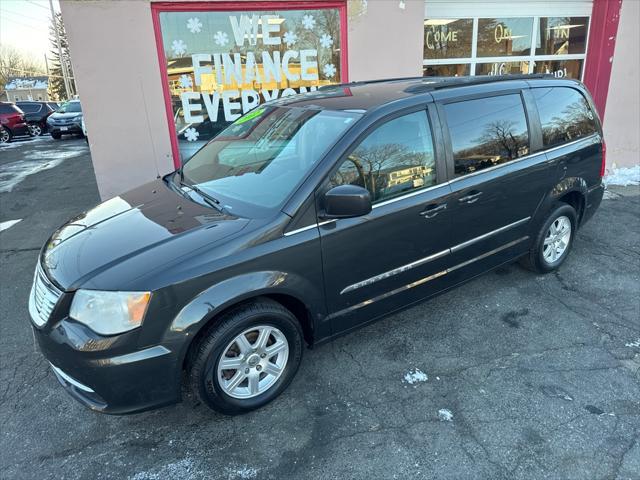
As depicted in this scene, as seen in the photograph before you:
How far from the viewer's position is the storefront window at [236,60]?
19.2ft

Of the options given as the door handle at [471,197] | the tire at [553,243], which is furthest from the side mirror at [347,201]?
the tire at [553,243]

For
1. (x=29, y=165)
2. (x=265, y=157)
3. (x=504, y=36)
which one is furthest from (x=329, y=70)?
(x=29, y=165)

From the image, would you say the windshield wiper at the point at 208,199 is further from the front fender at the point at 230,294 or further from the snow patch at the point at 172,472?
the snow patch at the point at 172,472

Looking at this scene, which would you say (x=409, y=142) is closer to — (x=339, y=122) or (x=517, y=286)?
(x=339, y=122)

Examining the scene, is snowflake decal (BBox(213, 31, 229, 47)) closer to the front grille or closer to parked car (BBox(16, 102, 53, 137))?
the front grille

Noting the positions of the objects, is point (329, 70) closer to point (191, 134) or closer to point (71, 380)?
point (191, 134)

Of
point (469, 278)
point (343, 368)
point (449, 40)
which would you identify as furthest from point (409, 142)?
point (449, 40)

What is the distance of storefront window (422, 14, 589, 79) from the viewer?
733 centimetres

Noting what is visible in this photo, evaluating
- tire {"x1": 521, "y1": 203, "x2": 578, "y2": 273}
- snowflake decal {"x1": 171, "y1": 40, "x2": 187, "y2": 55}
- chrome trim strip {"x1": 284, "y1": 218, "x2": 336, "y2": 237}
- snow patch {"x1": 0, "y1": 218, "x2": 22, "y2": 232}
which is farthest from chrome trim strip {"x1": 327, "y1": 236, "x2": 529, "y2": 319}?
snow patch {"x1": 0, "y1": 218, "x2": 22, "y2": 232}

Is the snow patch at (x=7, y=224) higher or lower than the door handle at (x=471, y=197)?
lower

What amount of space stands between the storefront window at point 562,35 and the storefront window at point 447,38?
1.39 meters

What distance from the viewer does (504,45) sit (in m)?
7.70

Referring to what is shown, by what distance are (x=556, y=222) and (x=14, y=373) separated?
456 cm

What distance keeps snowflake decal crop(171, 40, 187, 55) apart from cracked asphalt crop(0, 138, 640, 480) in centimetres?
359
